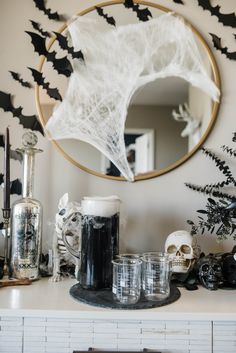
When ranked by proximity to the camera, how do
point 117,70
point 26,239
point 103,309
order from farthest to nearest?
point 117,70
point 26,239
point 103,309

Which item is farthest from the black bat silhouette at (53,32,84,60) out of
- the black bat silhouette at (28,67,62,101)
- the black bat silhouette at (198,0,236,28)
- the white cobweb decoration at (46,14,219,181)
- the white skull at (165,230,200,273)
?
the white skull at (165,230,200,273)

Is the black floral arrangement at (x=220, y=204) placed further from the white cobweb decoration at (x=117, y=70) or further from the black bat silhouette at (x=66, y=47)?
the black bat silhouette at (x=66, y=47)

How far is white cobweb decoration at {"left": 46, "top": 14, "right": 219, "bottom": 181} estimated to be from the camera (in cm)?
136

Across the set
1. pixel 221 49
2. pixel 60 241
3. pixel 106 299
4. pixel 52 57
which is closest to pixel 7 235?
pixel 60 241

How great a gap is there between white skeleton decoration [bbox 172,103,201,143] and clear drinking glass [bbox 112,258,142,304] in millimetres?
647

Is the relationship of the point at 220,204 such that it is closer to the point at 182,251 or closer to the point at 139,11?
the point at 182,251

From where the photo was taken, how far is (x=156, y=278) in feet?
3.32

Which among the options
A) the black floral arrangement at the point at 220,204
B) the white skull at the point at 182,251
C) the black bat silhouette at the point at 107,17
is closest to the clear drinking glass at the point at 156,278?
the white skull at the point at 182,251

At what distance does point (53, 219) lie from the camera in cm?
138

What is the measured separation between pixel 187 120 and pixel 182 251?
0.56m

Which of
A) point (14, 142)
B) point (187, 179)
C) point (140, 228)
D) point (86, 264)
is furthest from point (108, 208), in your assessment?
point (14, 142)

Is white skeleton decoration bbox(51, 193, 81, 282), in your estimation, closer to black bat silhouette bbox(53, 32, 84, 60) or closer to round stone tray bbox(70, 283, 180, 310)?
round stone tray bbox(70, 283, 180, 310)

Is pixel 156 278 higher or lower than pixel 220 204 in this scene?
A: lower

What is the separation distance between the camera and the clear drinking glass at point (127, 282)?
0.96 m
